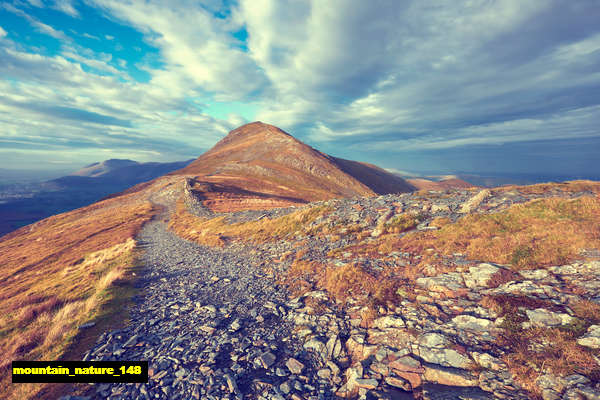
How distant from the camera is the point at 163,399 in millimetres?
5777

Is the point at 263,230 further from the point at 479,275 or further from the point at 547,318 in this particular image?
the point at 547,318

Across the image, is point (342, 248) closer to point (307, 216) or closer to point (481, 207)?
point (307, 216)

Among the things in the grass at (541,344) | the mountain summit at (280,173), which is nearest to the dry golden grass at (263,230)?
the grass at (541,344)

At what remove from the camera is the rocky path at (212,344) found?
19.9 ft

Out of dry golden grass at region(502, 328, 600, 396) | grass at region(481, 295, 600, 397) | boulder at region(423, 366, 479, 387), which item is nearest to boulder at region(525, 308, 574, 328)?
grass at region(481, 295, 600, 397)

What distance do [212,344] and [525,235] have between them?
611 inches

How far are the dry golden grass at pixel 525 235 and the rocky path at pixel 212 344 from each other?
8848 mm

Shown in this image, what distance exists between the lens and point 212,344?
7.87 metres

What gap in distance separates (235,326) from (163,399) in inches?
128

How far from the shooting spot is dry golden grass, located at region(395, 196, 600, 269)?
389 inches

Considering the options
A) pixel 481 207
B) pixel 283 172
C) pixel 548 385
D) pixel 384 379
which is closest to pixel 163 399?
pixel 384 379

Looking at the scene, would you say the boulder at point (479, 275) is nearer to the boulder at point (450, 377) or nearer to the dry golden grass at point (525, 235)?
the dry golden grass at point (525, 235)

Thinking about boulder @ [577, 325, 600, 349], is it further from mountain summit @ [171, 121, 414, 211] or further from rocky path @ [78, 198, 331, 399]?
mountain summit @ [171, 121, 414, 211]

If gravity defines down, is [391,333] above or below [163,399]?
above
